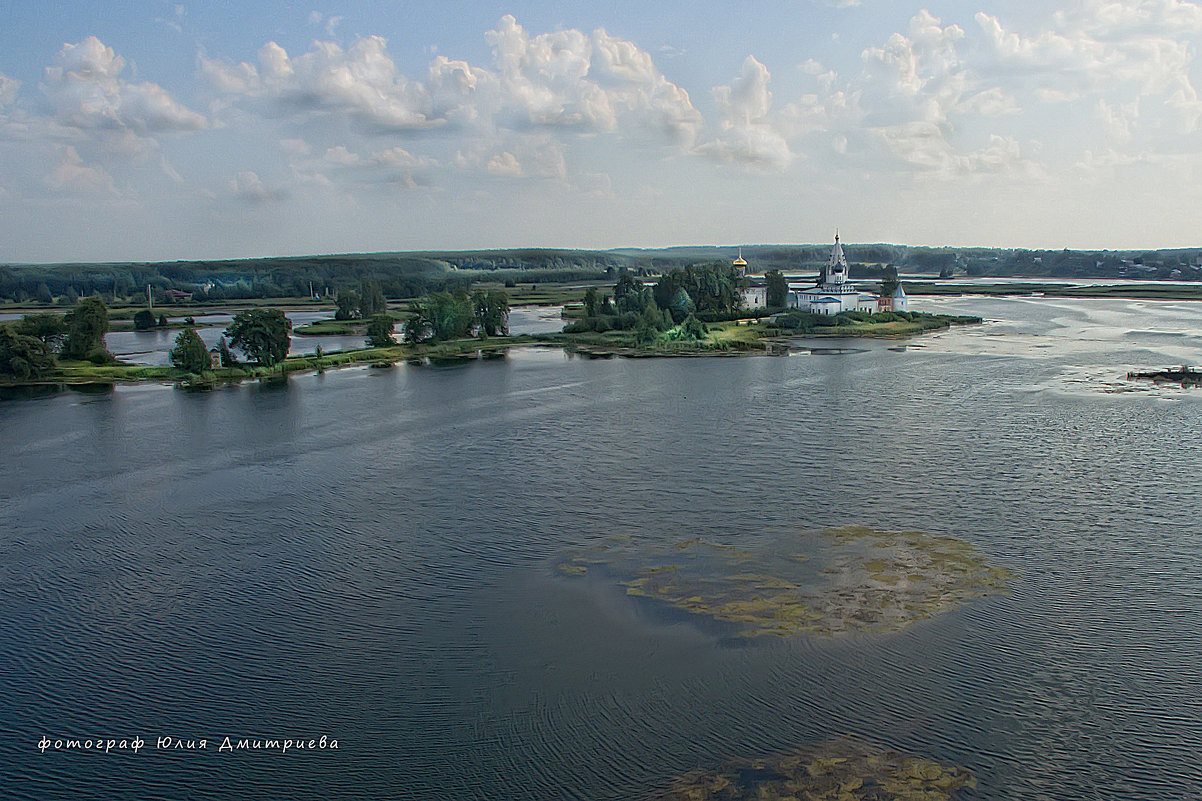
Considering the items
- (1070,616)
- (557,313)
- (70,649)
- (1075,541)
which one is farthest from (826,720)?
(557,313)

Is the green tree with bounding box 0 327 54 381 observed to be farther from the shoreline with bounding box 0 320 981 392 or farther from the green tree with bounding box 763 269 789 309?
the green tree with bounding box 763 269 789 309

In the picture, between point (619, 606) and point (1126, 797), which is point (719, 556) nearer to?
point (619, 606)

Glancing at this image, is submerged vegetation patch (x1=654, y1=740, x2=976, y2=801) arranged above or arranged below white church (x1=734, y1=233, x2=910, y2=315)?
below

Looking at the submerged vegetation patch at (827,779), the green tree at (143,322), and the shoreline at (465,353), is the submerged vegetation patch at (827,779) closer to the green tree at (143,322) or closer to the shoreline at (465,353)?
the shoreline at (465,353)

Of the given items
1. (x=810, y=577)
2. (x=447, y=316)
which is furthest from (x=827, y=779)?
(x=447, y=316)

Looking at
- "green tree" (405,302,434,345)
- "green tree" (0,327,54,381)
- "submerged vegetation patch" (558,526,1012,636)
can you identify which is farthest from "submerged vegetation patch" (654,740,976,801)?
"green tree" (405,302,434,345)

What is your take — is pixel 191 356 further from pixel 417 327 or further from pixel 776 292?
pixel 776 292
